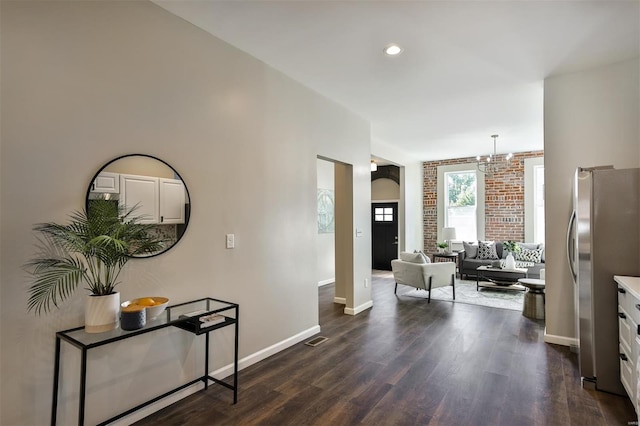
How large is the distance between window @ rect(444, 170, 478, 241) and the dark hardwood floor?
4.37 m

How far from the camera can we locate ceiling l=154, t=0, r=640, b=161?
2436 millimetres

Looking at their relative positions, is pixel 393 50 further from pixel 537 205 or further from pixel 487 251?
pixel 537 205

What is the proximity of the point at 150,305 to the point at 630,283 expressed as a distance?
321 cm

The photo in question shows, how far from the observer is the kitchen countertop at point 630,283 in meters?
2.13

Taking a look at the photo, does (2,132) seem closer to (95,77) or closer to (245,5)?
(95,77)

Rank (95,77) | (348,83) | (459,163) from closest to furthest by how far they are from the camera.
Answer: (95,77)
(348,83)
(459,163)

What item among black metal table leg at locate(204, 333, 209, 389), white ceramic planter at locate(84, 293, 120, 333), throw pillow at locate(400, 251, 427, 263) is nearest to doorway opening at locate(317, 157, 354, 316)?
throw pillow at locate(400, 251, 427, 263)

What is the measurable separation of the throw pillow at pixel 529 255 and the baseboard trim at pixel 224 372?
16.9 ft

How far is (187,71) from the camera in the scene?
8.53 feet

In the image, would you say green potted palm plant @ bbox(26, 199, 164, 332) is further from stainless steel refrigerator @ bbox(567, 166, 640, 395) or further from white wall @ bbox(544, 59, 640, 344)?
white wall @ bbox(544, 59, 640, 344)

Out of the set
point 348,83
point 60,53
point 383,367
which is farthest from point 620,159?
point 60,53

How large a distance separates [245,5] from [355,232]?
3181mm

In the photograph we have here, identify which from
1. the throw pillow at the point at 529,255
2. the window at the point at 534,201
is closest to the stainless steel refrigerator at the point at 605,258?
the throw pillow at the point at 529,255

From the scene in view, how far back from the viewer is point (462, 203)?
8.35 meters
